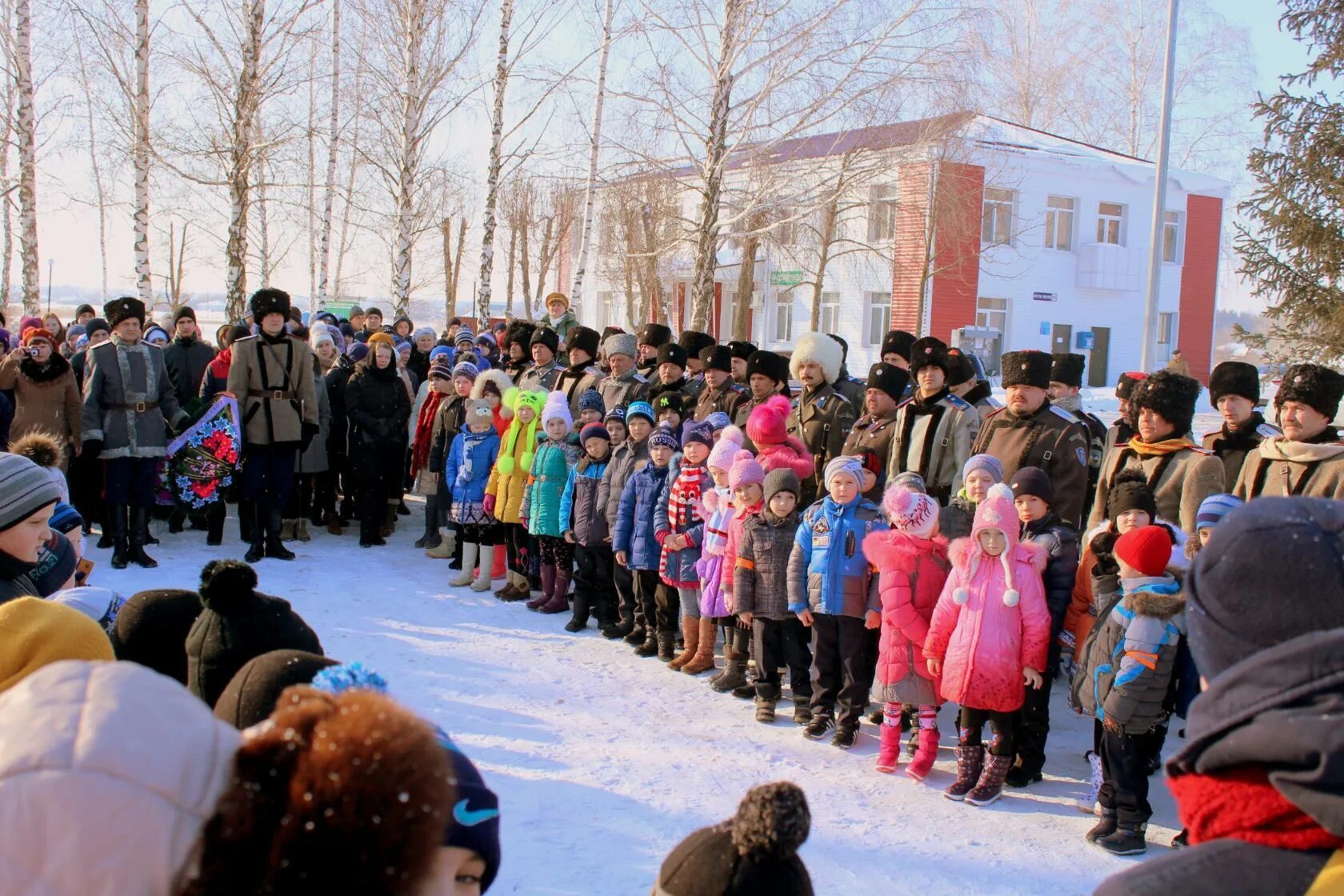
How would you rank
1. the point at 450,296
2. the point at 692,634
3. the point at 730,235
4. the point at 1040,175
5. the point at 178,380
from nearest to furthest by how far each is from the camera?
the point at 692,634
the point at 178,380
the point at 730,235
the point at 1040,175
the point at 450,296

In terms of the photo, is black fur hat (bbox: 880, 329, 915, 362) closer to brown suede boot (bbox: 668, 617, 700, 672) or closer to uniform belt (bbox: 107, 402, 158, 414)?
brown suede boot (bbox: 668, 617, 700, 672)

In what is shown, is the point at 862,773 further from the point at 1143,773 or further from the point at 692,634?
the point at 692,634

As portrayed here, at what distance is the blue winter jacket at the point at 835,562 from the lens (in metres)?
5.46

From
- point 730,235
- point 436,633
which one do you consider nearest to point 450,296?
point 730,235

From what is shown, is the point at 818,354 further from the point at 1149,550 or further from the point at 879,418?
the point at 1149,550

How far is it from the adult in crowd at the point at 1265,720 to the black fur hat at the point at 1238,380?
4898 mm

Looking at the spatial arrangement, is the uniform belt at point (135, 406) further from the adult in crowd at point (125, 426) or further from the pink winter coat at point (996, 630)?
the pink winter coat at point (996, 630)

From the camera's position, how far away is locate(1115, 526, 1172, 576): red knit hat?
4414mm

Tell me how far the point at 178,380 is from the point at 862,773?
7.38 metres

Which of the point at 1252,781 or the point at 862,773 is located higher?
the point at 1252,781

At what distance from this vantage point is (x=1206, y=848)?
136 cm

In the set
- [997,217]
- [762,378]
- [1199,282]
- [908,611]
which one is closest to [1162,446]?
[908,611]

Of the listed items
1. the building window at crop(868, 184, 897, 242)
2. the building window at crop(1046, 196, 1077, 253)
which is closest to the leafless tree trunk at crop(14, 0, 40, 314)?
the building window at crop(868, 184, 897, 242)

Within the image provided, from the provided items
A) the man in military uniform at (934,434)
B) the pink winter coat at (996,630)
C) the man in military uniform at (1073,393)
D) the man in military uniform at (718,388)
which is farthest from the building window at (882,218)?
the pink winter coat at (996,630)
